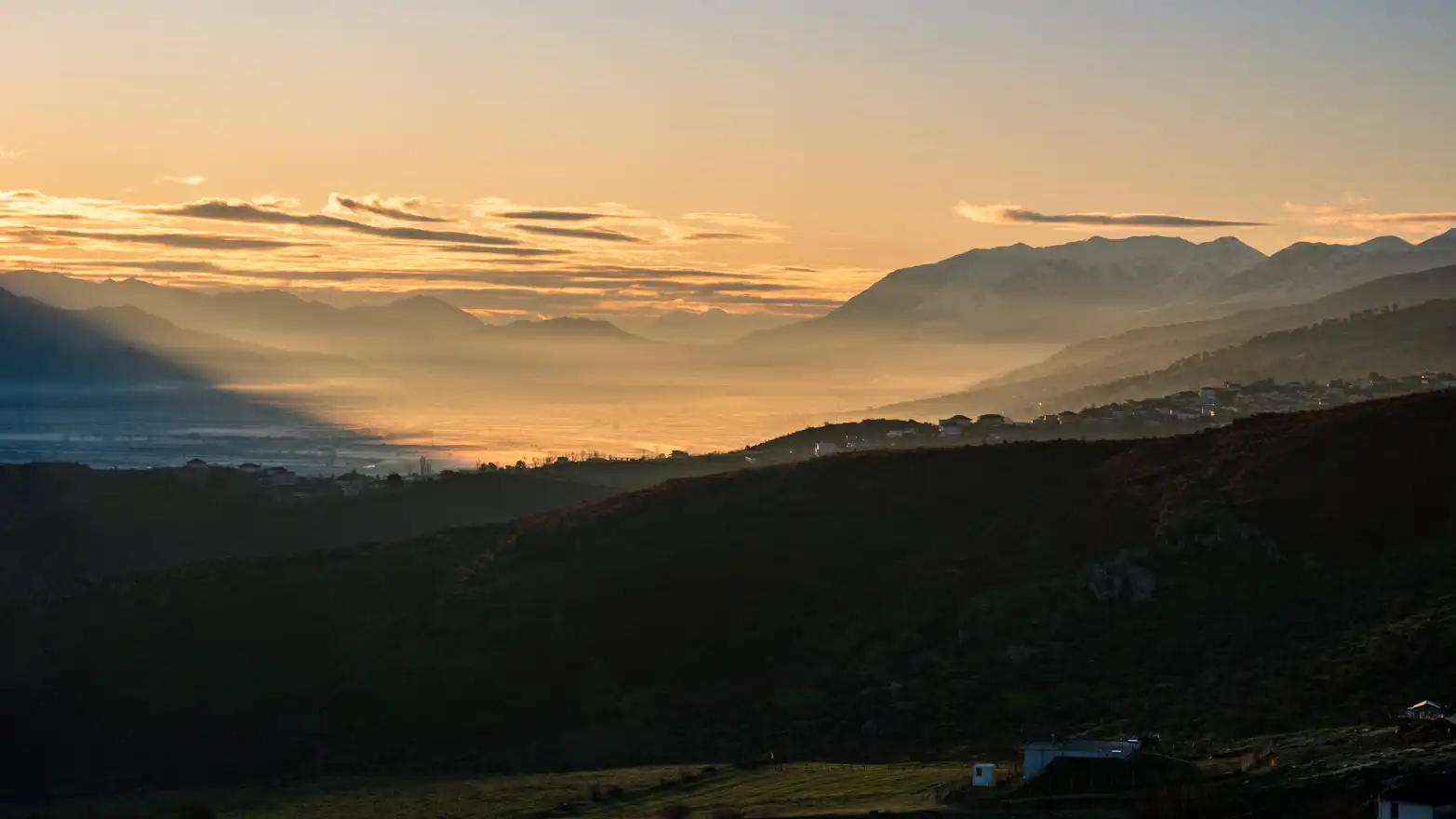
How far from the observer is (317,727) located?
59625 millimetres

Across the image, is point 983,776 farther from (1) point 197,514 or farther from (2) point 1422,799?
(1) point 197,514

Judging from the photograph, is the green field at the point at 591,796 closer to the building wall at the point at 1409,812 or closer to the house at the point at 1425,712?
the building wall at the point at 1409,812

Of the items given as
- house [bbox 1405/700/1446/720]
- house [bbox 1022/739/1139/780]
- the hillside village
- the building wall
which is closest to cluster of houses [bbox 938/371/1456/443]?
the hillside village

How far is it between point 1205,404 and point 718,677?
111 m

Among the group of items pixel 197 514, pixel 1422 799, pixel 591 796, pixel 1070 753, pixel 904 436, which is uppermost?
pixel 904 436

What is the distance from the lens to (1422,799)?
3094 cm

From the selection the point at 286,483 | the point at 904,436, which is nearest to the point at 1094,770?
the point at 286,483

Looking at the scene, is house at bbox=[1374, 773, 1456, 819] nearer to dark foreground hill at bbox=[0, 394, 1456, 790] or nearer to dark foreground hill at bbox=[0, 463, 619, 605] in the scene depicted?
dark foreground hill at bbox=[0, 394, 1456, 790]

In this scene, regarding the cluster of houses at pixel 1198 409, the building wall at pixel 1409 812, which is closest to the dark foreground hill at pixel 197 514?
the cluster of houses at pixel 1198 409

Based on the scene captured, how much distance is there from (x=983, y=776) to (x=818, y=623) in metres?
26.1

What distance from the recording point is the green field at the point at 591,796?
39.8 metres

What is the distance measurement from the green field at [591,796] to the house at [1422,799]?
9.42 metres

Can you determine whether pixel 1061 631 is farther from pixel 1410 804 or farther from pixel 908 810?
pixel 1410 804

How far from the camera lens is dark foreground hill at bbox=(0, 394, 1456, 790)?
52.0 metres
